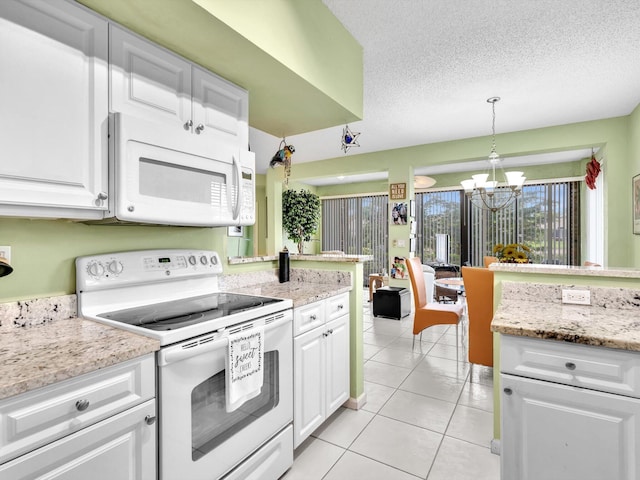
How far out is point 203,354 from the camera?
1.28 m

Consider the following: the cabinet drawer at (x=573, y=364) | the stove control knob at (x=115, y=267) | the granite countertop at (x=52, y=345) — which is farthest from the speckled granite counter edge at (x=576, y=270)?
the stove control knob at (x=115, y=267)

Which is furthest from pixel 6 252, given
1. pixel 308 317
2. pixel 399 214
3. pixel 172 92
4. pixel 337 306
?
pixel 399 214

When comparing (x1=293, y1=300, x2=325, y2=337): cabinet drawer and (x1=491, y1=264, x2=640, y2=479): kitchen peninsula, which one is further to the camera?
(x1=293, y1=300, x2=325, y2=337): cabinet drawer

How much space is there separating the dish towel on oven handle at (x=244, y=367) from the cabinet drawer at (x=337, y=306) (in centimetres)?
68

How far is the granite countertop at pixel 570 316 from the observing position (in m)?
1.20

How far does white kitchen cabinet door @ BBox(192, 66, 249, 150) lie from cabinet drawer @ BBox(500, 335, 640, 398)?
1.65 meters

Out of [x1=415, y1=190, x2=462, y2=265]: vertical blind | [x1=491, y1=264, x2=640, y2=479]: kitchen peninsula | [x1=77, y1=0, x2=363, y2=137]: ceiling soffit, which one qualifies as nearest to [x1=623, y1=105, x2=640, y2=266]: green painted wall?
[x1=491, y1=264, x2=640, y2=479]: kitchen peninsula

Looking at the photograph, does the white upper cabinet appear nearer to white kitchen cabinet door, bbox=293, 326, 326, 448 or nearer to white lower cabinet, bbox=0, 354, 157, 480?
white lower cabinet, bbox=0, 354, 157, 480

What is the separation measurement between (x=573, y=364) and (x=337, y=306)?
128 centimetres

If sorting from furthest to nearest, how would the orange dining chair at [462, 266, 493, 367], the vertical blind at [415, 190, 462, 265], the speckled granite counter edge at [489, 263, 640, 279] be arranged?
the vertical blind at [415, 190, 462, 265], the orange dining chair at [462, 266, 493, 367], the speckled granite counter edge at [489, 263, 640, 279]

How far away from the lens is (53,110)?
3.91 ft

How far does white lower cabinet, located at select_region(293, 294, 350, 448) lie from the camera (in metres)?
1.84

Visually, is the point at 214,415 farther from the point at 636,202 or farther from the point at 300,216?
the point at 636,202

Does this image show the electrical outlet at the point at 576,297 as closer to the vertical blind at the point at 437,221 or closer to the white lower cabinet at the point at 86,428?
the white lower cabinet at the point at 86,428
